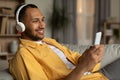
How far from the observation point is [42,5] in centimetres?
511

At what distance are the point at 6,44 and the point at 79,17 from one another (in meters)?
1.59

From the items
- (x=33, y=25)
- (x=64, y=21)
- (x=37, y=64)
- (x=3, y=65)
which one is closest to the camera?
(x=37, y=64)

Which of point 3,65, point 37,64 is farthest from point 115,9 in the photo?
point 37,64

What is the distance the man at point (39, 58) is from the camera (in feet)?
5.00

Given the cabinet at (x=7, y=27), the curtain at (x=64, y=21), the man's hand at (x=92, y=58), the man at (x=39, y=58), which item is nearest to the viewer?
the man's hand at (x=92, y=58)

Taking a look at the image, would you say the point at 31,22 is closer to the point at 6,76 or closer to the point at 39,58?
the point at 39,58

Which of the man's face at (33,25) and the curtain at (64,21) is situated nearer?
the man's face at (33,25)

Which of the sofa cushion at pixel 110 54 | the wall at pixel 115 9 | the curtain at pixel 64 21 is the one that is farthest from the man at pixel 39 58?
the wall at pixel 115 9

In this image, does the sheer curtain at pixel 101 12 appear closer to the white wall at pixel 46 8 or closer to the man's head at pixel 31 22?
the white wall at pixel 46 8

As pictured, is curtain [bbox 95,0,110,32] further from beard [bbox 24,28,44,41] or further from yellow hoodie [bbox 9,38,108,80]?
beard [bbox 24,28,44,41]

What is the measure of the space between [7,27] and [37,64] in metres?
2.88

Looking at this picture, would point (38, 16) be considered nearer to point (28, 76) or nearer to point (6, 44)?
point (28, 76)

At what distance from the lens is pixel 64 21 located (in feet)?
16.7

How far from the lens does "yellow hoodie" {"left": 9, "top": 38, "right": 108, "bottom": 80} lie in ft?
5.07
